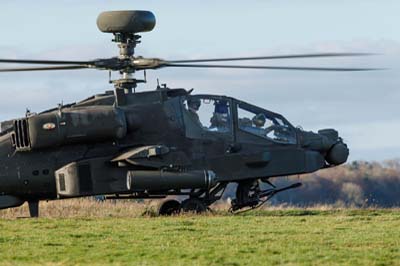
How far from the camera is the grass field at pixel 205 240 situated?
76.6 ft

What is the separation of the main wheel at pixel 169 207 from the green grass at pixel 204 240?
215cm

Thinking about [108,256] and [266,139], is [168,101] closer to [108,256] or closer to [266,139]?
[266,139]

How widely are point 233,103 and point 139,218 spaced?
381cm

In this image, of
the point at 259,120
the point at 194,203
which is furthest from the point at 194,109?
the point at 194,203

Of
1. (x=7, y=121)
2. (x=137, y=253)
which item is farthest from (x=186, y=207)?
(x=137, y=253)

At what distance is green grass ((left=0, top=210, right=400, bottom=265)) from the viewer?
2334 centimetres

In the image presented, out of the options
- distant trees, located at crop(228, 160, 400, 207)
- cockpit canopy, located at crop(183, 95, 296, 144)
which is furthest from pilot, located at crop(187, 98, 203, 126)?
distant trees, located at crop(228, 160, 400, 207)

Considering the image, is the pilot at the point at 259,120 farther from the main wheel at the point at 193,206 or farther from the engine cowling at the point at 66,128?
the engine cowling at the point at 66,128

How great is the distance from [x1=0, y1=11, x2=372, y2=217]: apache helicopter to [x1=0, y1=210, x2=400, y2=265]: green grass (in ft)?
5.68

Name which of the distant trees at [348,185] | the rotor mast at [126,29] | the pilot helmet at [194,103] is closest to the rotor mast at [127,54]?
the rotor mast at [126,29]

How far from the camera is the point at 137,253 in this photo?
23906mm

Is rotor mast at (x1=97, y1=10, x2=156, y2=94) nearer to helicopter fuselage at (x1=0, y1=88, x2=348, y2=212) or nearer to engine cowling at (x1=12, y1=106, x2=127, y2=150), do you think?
helicopter fuselage at (x1=0, y1=88, x2=348, y2=212)

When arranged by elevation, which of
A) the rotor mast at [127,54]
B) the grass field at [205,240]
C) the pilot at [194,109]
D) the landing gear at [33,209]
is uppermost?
the rotor mast at [127,54]

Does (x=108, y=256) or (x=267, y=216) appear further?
(x=267, y=216)
